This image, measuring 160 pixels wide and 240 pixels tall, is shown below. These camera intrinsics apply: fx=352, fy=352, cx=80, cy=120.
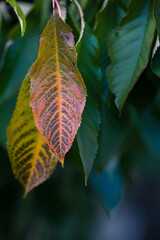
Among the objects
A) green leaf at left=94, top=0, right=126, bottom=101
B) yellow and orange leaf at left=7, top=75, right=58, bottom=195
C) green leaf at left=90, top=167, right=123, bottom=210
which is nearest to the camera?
yellow and orange leaf at left=7, top=75, right=58, bottom=195

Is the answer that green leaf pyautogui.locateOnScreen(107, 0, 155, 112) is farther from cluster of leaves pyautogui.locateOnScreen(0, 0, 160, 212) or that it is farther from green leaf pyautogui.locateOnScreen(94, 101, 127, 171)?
green leaf pyautogui.locateOnScreen(94, 101, 127, 171)

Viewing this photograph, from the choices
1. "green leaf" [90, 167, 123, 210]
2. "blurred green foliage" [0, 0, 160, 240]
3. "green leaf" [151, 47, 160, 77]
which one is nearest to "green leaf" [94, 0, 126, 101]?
"blurred green foliage" [0, 0, 160, 240]

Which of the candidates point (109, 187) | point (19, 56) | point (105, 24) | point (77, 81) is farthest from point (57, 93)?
point (109, 187)

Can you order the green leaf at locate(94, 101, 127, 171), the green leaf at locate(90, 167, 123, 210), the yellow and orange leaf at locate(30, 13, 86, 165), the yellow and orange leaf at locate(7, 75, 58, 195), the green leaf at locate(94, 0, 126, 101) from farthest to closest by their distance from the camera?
the green leaf at locate(90, 167, 123, 210) → the green leaf at locate(94, 101, 127, 171) → the green leaf at locate(94, 0, 126, 101) → the yellow and orange leaf at locate(7, 75, 58, 195) → the yellow and orange leaf at locate(30, 13, 86, 165)

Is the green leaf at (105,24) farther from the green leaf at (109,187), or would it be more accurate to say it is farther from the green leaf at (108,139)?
the green leaf at (109,187)

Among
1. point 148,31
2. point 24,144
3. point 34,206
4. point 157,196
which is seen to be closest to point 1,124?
point 24,144

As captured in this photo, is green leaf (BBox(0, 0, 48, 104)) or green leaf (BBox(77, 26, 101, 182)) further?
green leaf (BBox(0, 0, 48, 104))
